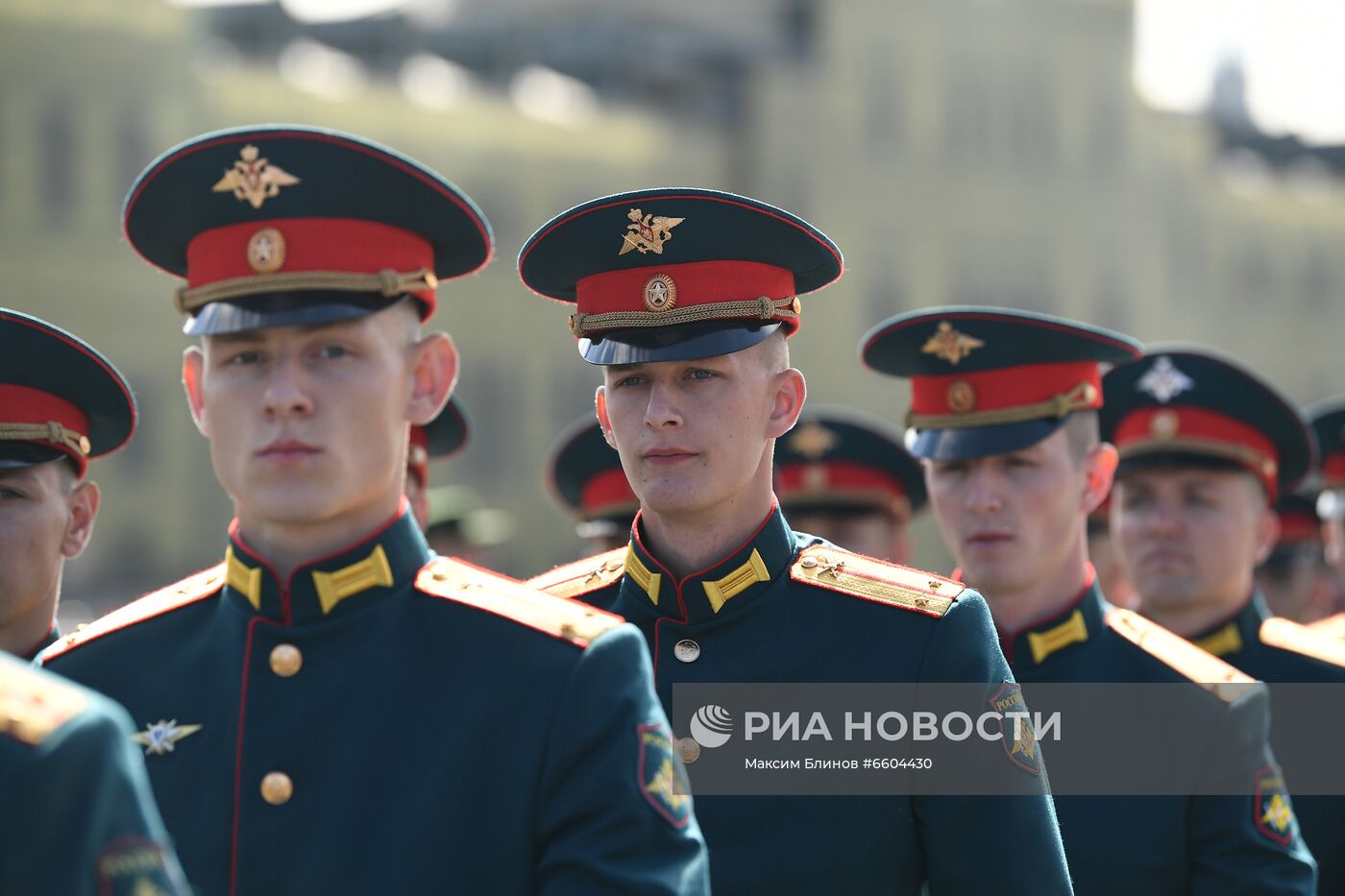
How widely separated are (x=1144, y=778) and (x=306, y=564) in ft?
7.57

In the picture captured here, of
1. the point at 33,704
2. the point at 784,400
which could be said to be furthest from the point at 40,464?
the point at 33,704

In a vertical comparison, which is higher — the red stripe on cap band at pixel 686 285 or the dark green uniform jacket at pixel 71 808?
the red stripe on cap band at pixel 686 285

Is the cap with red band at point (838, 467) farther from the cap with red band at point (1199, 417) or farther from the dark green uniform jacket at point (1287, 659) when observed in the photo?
the dark green uniform jacket at point (1287, 659)

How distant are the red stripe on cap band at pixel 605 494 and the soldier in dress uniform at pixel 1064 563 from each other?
1.62 metres

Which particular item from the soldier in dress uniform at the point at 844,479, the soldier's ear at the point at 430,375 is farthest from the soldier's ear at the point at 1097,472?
Result: the soldier's ear at the point at 430,375

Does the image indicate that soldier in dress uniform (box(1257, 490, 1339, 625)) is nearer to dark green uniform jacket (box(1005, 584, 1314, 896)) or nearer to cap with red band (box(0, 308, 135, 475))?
dark green uniform jacket (box(1005, 584, 1314, 896))

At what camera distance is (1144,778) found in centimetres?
444

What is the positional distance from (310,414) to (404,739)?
539 mm

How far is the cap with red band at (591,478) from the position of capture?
6.71 m

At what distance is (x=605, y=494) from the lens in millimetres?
6797

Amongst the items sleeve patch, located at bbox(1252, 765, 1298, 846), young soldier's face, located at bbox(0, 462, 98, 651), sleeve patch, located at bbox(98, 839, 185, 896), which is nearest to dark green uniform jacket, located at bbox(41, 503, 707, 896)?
sleeve patch, located at bbox(98, 839, 185, 896)

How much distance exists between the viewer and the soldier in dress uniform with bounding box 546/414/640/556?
670 centimetres

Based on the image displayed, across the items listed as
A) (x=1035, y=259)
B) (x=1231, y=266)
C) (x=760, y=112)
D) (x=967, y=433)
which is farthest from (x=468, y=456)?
(x=967, y=433)

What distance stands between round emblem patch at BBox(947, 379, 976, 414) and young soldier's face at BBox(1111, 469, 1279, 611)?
3.36 ft
